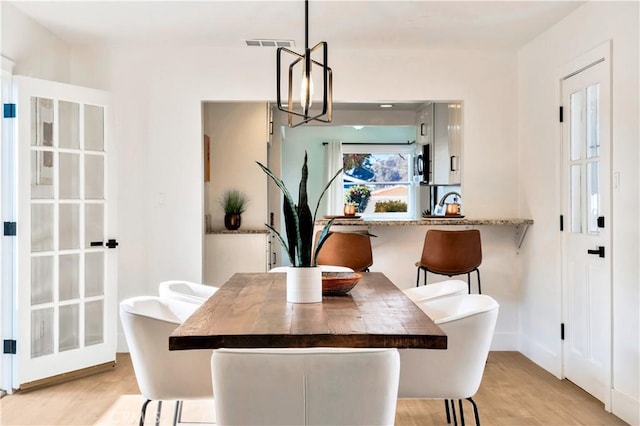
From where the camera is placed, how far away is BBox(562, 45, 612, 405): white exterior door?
3252mm

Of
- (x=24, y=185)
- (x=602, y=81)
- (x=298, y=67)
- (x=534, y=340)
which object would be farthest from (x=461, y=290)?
(x=24, y=185)

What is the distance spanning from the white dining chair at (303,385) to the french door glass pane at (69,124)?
9.68 ft

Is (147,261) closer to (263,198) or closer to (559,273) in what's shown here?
(263,198)

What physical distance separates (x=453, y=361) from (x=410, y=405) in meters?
1.27

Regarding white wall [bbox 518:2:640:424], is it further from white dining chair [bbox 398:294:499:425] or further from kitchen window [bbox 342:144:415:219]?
kitchen window [bbox 342:144:415:219]

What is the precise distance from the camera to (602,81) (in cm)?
330

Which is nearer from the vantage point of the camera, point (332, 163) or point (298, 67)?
point (298, 67)

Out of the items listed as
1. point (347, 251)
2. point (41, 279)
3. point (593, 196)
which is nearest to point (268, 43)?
point (347, 251)

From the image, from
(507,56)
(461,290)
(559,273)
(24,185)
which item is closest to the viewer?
(461,290)

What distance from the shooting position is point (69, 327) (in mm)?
3896

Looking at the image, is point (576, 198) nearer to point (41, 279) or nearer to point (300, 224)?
point (300, 224)

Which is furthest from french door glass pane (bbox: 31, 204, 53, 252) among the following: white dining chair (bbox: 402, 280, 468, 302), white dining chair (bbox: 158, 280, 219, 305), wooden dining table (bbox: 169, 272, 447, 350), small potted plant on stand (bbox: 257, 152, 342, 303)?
white dining chair (bbox: 402, 280, 468, 302)

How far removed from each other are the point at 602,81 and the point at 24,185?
360 centimetres

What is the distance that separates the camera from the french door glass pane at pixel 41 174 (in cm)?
367
